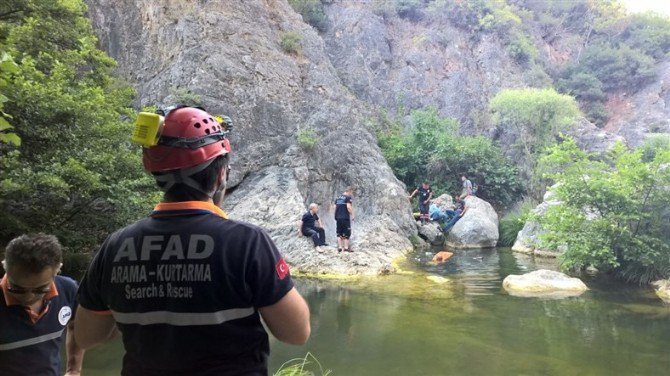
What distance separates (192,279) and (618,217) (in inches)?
492

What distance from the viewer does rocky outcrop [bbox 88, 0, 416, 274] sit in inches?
623

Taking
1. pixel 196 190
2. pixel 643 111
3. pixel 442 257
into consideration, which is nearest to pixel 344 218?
pixel 442 257

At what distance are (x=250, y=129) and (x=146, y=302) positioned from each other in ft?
51.3

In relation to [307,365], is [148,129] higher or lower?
higher

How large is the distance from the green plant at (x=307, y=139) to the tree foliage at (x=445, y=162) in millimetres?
6026

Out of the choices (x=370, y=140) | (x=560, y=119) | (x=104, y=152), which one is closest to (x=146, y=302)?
(x=104, y=152)

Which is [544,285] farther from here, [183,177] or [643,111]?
[643,111]

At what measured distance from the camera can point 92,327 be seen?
1.83 m

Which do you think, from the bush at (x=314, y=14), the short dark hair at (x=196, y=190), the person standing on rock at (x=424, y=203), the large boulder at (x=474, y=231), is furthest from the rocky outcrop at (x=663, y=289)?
the bush at (x=314, y=14)

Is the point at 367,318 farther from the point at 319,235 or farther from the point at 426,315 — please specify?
the point at 319,235

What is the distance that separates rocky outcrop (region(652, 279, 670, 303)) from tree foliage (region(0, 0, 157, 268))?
10.5 meters

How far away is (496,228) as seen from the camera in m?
18.9

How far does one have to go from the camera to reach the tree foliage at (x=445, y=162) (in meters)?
22.6

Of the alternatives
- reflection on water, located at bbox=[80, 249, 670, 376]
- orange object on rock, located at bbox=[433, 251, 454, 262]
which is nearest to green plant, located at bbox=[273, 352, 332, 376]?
reflection on water, located at bbox=[80, 249, 670, 376]
